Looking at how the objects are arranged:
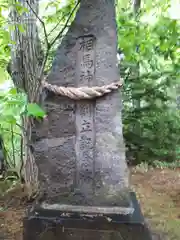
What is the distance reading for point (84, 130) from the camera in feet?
6.04

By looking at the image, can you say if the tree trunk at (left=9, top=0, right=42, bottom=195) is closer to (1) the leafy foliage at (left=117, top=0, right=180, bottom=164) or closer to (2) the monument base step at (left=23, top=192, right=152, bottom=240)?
(2) the monument base step at (left=23, top=192, right=152, bottom=240)

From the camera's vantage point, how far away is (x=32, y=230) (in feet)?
5.38

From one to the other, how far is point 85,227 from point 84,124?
0.67 m

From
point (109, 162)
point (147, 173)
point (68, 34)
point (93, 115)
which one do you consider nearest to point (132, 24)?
point (68, 34)

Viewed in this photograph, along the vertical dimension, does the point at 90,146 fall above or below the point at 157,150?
above

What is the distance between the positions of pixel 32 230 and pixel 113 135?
791mm

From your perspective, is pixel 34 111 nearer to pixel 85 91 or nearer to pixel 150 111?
pixel 85 91

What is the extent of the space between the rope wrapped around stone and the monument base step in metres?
0.77

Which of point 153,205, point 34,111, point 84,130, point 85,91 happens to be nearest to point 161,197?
point 153,205

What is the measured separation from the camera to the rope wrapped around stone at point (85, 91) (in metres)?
1.74

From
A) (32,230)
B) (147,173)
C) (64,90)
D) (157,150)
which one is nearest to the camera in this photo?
(32,230)

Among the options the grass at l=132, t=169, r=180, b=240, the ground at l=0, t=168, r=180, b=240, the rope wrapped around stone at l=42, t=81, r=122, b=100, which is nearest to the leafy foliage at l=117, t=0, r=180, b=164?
the grass at l=132, t=169, r=180, b=240

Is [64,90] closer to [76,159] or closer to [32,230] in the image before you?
[76,159]

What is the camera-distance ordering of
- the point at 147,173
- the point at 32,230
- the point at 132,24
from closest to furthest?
the point at 32,230, the point at 132,24, the point at 147,173
